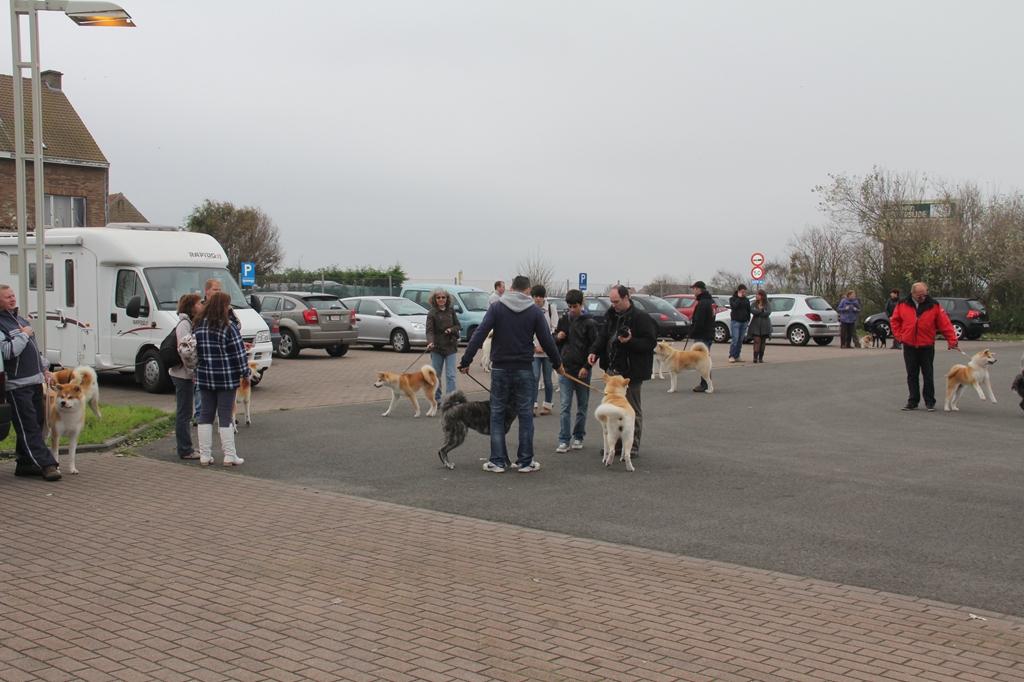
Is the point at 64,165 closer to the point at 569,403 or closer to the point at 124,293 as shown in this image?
the point at 124,293

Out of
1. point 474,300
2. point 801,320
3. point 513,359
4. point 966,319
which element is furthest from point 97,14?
A: point 966,319

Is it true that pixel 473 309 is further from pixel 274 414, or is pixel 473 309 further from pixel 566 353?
pixel 566 353

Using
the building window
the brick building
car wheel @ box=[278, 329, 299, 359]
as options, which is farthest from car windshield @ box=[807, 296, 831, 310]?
the building window

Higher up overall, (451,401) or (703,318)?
(703,318)

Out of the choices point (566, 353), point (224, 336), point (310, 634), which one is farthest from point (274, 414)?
point (310, 634)

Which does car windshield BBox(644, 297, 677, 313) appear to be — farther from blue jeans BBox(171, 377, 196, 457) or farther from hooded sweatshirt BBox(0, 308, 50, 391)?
hooded sweatshirt BBox(0, 308, 50, 391)

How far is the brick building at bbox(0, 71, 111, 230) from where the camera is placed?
110 ft

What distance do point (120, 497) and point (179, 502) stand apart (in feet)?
1.99

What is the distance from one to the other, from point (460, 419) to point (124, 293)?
29.6 feet

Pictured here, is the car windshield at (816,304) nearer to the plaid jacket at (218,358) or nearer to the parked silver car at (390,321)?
the parked silver car at (390,321)

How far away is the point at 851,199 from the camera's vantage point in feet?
150

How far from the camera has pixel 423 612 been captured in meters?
5.00

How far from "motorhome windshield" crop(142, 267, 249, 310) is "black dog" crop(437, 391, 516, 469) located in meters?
7.31

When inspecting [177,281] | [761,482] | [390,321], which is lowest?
[761,482]
